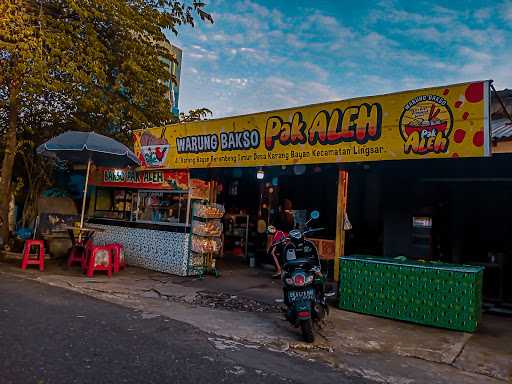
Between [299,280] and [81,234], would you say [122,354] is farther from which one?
[81,234]

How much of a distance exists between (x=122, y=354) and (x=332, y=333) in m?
2.99

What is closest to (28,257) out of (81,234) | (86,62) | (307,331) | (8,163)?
Answer: (81,234)

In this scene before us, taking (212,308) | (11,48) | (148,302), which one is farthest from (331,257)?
(11,48)

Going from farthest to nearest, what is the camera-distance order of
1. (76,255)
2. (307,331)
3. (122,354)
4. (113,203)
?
(113,203) < (76,255) < (307,331) < (122,354)

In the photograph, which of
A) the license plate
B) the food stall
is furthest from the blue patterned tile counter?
the license plate

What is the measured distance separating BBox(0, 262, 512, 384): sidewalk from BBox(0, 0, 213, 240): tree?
5.83m

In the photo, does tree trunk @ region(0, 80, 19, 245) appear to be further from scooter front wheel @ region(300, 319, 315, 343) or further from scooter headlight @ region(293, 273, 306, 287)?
scooter front wheel @ region(300, 319, 315, 343)

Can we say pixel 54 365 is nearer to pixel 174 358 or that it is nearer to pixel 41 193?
pixel 174 358

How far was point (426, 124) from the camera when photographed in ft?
22.8

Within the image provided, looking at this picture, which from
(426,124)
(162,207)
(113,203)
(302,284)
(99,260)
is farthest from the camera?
(113,203)

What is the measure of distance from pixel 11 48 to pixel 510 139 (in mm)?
11848

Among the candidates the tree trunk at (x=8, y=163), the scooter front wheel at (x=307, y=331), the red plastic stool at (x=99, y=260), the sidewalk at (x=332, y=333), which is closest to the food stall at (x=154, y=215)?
the sidewalk at (x=332, y=333)

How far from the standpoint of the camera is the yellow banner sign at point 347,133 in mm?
6562

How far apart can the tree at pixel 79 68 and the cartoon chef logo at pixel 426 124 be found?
9372 mm
